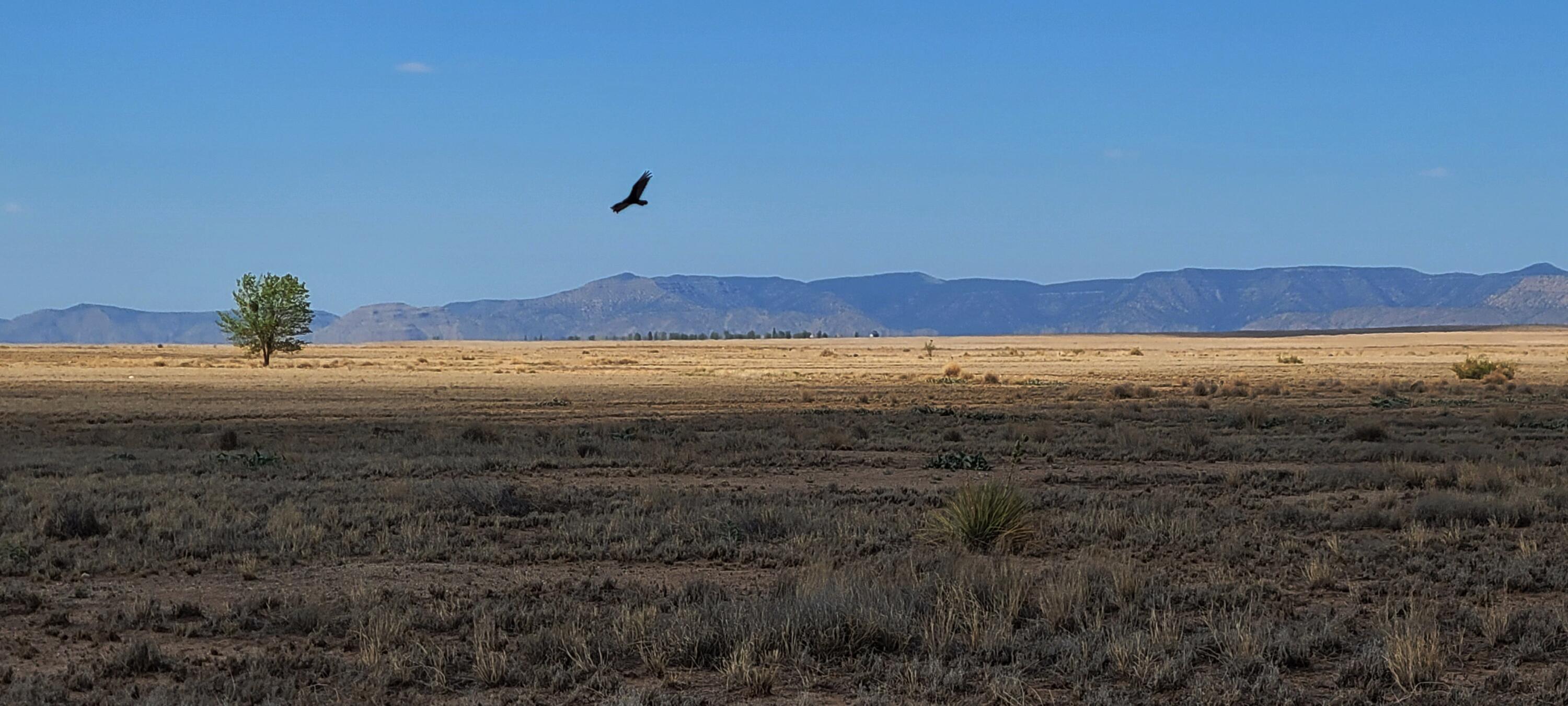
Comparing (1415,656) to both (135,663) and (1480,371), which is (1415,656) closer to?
(135,663)

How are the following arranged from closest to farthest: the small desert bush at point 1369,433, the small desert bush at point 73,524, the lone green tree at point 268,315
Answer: the small desert bush at point 73,524, the small desert bush at point 1369,433, the lone green tree at point 268,315

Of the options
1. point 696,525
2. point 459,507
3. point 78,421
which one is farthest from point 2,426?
point 696,525

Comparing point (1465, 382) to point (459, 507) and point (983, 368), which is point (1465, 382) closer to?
point (983, 368)

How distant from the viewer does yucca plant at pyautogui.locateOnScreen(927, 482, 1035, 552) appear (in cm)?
1313

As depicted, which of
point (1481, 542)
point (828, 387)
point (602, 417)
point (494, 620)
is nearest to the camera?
point (494, 620)

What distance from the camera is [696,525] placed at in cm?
1408

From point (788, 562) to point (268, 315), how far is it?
6597cm

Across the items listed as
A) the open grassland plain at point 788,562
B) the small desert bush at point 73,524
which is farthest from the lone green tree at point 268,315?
the small desert bush at point 73,524

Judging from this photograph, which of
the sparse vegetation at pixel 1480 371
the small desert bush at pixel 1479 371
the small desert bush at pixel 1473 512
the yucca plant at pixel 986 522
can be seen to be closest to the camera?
the yucca plant at pixel 986 522

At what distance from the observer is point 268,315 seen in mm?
72375

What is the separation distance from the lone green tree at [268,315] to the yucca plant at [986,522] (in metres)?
64.7

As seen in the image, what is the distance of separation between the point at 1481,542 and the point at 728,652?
8.20m

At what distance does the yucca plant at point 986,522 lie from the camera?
13133 mm

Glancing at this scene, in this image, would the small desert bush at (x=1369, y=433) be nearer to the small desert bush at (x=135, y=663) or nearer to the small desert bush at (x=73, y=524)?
the small desert bush at (x=73, y=524)
